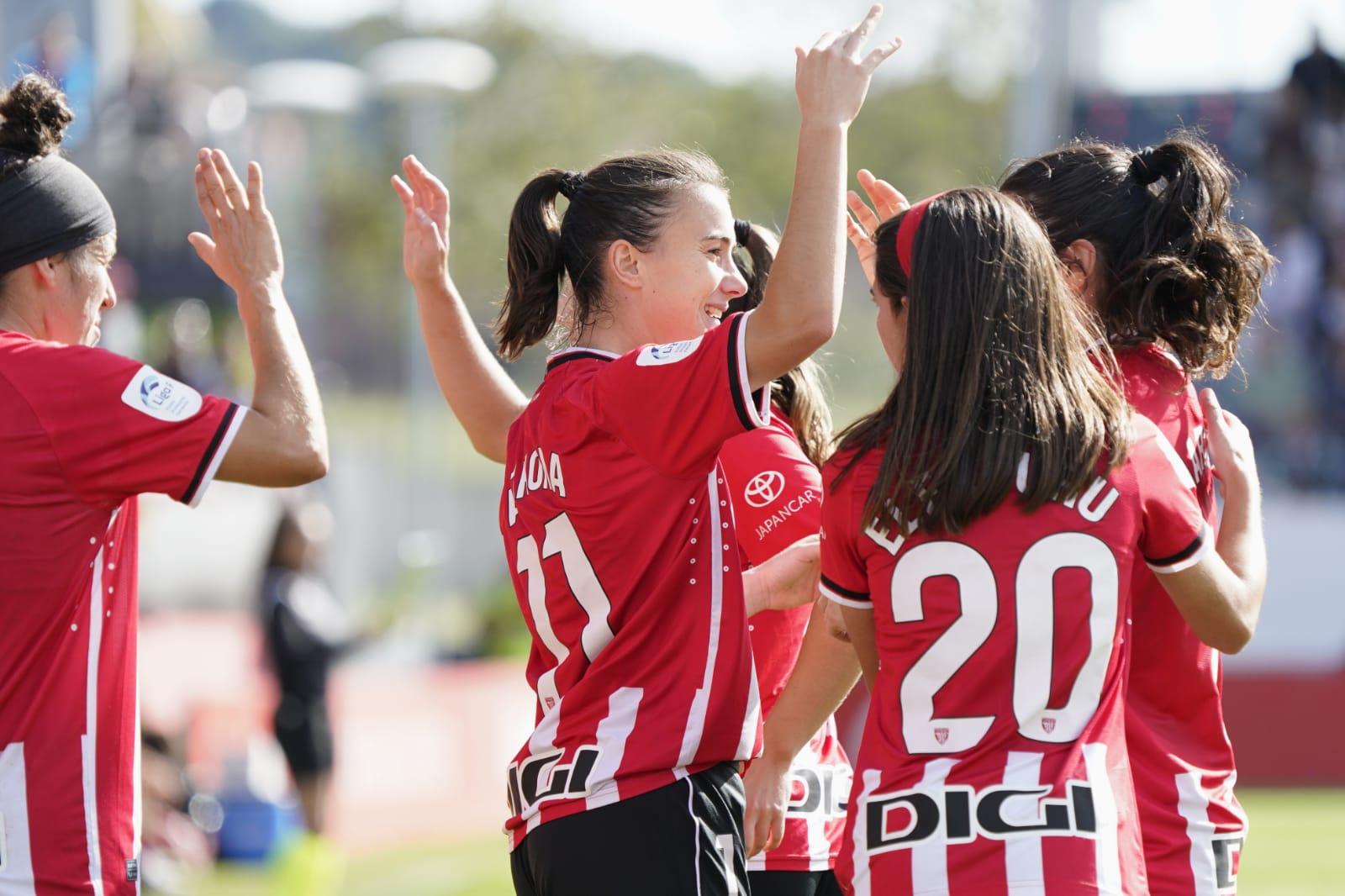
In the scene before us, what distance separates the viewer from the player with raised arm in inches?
115

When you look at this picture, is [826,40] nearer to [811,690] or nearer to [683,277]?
[683,277]

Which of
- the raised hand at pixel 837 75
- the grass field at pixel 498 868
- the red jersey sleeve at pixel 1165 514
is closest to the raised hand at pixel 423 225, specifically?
the raised hand at pixel 837 75

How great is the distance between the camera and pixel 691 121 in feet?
147

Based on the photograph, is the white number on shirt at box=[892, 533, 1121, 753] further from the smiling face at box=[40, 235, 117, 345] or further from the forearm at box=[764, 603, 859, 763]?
the smiling face at box=[40, 235, 117, 345]

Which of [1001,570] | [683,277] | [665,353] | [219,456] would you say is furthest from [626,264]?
[1001,570]

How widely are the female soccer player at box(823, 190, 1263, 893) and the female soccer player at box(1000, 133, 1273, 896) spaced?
0.71 ft

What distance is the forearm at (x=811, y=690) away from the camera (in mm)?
2721

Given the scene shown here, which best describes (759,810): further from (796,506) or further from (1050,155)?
(1050,155)

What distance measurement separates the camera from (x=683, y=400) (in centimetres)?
246

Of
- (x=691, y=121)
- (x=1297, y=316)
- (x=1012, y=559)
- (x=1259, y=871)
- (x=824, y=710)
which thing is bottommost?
(x=1259, y=871)

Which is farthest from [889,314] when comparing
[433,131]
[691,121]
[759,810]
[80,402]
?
[691,121]

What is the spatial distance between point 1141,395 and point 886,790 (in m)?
0.85

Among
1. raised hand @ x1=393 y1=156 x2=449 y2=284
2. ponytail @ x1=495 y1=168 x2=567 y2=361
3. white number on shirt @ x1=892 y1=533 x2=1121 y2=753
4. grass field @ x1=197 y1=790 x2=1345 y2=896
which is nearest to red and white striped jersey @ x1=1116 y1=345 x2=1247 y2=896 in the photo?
white number on shirt @ x1=892 y1=533 x2=1121 y2=753

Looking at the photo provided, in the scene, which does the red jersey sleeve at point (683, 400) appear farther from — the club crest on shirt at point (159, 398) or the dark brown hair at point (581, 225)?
the club crest on shirt at point (159, 398)
